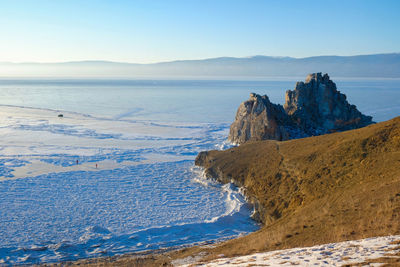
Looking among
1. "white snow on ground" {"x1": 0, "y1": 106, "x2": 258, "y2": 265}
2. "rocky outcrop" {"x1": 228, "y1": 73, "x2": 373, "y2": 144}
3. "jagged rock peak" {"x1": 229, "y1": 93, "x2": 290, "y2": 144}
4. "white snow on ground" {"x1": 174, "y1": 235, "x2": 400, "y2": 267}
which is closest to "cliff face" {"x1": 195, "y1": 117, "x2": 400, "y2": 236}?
"white snow on ground" {"x1": 174, "y1": 235, "x2": 400, "y2": 267}

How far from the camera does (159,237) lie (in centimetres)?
1778

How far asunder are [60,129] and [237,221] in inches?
1366

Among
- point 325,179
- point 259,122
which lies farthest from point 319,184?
point 259,122

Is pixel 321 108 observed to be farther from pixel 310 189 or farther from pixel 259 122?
pixel 310 189

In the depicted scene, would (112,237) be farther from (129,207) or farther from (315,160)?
(315,160)

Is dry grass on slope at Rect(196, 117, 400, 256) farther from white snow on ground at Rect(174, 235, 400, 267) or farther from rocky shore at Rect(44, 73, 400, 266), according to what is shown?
white snow on ground at Rect(174, 235, 400, 267)

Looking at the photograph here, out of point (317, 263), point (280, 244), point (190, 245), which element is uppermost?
point (317, 263)

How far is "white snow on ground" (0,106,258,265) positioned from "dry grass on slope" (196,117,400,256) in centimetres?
170

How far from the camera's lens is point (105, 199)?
73.6 feet

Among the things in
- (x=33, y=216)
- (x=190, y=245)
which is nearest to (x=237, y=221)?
(x=190, y=245)

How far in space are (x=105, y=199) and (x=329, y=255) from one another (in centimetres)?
1514

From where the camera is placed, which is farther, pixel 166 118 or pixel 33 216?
pixel 166 118

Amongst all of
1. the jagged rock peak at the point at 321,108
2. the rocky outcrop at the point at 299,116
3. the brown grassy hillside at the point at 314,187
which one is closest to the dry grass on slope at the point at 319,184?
the brown grassy hillside at the point at 314,187

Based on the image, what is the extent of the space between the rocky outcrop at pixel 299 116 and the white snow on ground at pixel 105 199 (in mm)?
4139
